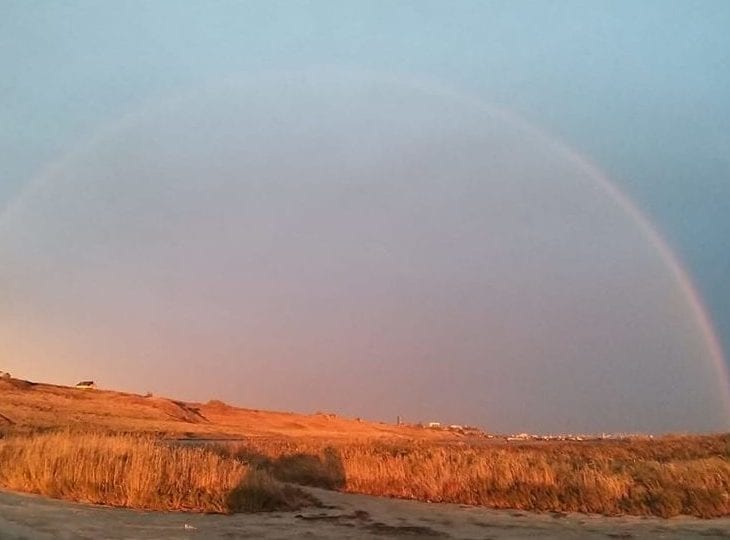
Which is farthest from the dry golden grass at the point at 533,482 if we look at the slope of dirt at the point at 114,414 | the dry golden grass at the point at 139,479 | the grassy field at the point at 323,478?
the slope of dirt at the point at 114,414

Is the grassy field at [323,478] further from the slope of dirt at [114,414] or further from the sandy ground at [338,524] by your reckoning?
the slope of dirt at [114,414]

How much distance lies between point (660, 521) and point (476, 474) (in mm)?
7111

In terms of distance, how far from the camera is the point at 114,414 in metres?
75.3

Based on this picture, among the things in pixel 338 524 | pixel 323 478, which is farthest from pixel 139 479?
pixel 323 478

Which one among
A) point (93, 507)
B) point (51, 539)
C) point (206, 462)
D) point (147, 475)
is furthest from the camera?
point (206, 462)

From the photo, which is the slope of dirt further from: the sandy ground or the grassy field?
the sandy ground

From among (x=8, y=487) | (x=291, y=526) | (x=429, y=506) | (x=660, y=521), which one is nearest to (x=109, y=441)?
(x=8, y=487)

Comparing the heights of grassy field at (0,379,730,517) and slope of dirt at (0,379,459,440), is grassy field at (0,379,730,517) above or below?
below

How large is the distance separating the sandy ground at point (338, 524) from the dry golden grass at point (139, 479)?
903mm

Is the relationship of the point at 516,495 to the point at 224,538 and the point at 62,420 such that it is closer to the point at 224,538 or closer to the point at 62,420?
the point at 224,538

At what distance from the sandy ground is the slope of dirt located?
30.8 m

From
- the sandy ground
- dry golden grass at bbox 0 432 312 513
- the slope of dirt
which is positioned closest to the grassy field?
dry golden grass at bbox 0 432 312 513

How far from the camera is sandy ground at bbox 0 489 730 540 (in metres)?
15.4

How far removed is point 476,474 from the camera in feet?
89.8
